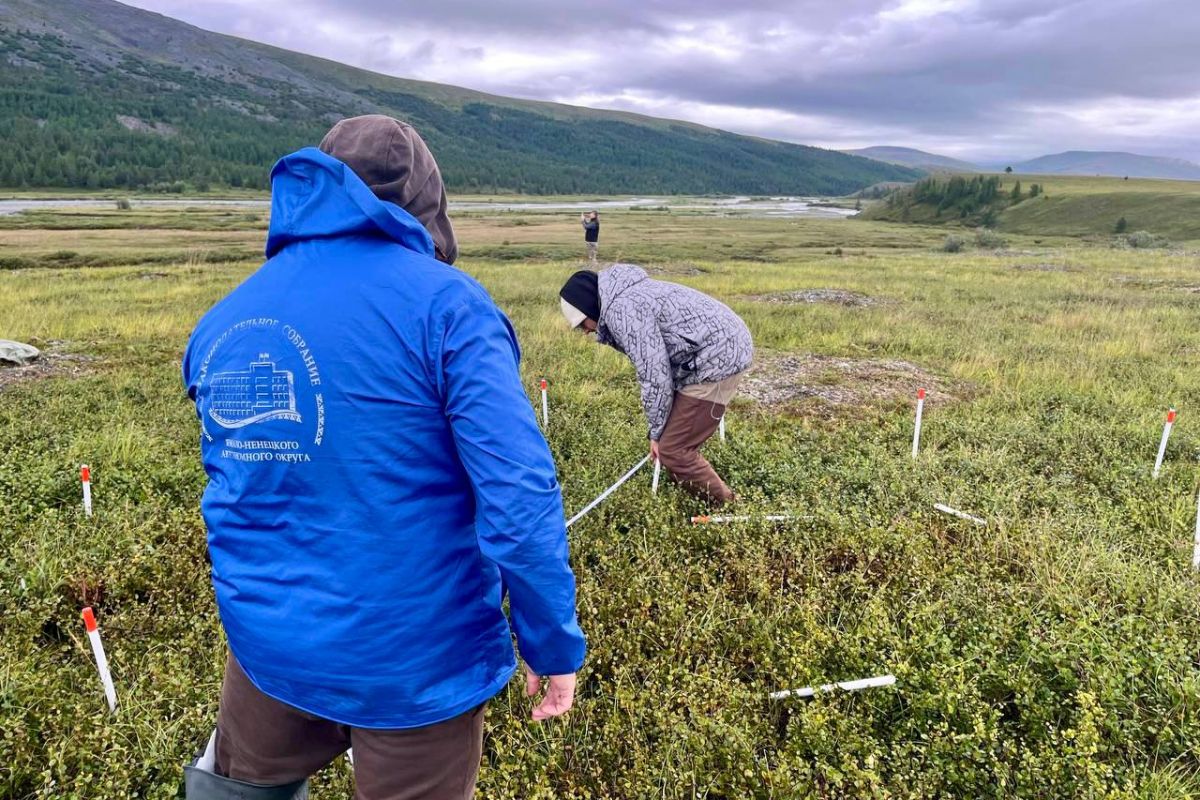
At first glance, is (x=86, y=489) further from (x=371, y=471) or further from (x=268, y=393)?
(x=371, y=471)

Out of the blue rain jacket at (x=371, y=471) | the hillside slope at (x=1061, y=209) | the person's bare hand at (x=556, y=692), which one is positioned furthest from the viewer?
the hillside slope at (x=1061, y=209)

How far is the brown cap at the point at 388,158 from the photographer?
1.77 m

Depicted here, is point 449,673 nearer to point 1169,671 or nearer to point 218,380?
point 218,380

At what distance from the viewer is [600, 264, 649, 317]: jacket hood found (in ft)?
15.8

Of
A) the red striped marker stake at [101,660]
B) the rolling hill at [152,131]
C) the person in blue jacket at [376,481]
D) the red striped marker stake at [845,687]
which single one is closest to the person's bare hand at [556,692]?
the person in blue jacket at [376,481]

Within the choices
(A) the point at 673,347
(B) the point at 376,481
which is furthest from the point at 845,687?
(B) the point at 376,481

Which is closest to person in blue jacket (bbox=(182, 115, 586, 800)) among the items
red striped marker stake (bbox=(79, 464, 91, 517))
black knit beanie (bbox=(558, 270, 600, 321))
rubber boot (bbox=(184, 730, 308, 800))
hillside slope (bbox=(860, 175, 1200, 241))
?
rubber boot (bbox=(184, 730, 308, 800))

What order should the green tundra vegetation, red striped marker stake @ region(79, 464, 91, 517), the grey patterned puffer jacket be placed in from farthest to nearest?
1. red striped marker stake @ region(79, 464, 91, 517)
2. the grey patterned puffer jacket
3. the green tundra vegetation

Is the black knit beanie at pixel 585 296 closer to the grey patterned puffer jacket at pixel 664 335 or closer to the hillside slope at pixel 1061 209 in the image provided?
the grey patterned puffer jacket at pixel 664 335

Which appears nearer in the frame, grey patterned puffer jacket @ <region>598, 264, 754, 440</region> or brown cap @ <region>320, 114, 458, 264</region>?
brown cap @ <region>320, 114, 458, 264</region>

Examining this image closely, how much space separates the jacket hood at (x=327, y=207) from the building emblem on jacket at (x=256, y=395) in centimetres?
32

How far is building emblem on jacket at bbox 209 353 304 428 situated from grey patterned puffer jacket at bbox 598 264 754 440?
3.22 m

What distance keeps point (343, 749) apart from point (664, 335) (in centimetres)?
363

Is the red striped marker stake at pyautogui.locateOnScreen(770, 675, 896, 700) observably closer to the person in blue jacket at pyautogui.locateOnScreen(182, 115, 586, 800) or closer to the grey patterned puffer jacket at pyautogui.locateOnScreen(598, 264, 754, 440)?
the person in blue jacket at pyautogui.locateOnScreen(182, 115, 586, 800)
